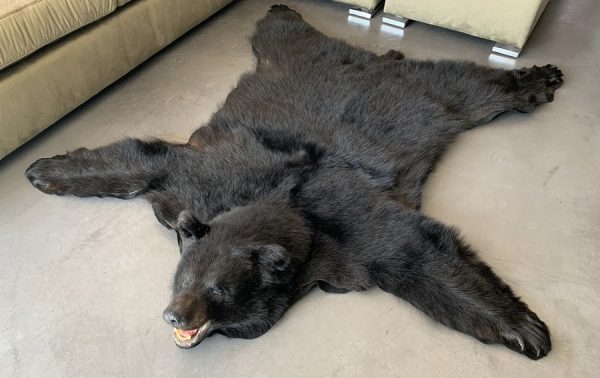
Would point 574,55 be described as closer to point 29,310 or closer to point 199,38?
point 199,38

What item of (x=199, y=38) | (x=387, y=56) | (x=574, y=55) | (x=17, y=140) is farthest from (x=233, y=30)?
(x=574, y=55)

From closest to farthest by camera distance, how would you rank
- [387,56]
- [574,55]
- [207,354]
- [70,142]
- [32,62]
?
[207,354] → [32,62] → [70,142] → [387,56] → [574,55]

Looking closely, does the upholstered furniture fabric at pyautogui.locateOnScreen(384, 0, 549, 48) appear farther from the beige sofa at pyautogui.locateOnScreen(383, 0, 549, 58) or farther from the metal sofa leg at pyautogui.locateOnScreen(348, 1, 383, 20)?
the metal sofa leg at pyautogui.locateOnScreen(348, 1, 383, 20)

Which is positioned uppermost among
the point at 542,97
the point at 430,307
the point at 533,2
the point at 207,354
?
the point at 533,2

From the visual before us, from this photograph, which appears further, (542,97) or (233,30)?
(233,30)

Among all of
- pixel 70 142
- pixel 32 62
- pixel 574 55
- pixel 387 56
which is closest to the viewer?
pixel 32 62

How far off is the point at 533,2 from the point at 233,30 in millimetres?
1770

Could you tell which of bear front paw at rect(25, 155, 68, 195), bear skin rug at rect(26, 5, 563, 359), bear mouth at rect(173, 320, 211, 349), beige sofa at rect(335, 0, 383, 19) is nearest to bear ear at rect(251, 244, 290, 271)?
bear skin rug at rect(26, 5, 563, 359)

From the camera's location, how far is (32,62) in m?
2.25

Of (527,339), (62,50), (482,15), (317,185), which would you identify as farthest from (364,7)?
(527,339)

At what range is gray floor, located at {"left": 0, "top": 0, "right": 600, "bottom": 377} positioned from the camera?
1.74 metres

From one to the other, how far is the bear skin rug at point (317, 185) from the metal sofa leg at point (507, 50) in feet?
1.03

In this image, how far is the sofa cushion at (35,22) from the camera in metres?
2.07

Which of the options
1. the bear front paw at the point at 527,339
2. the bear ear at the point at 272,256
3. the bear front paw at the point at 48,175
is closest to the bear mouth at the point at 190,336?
the bear ear at the point at 272,256
